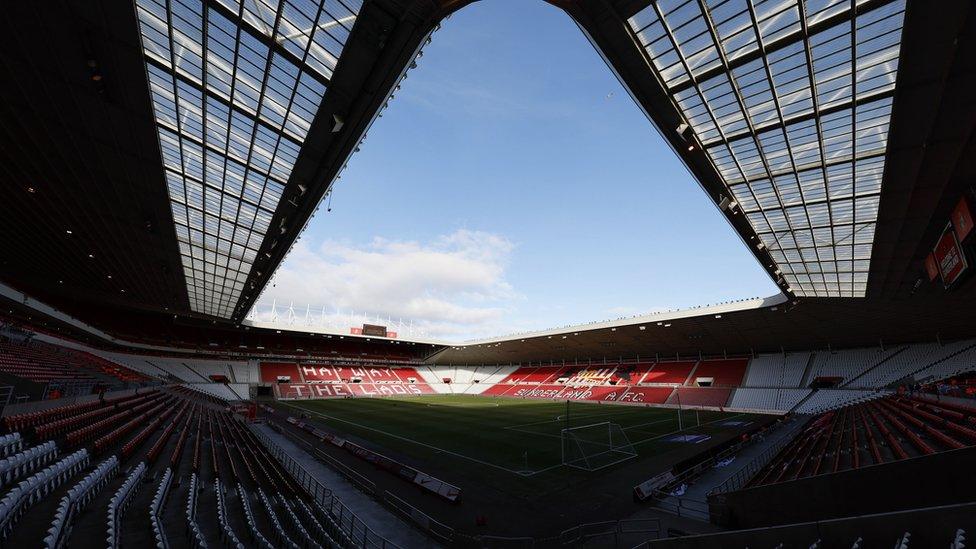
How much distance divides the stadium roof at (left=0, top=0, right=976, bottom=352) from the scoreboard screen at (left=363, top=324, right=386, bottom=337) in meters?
47.5

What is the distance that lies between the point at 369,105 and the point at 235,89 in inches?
160

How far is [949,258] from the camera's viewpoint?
16.4 meters

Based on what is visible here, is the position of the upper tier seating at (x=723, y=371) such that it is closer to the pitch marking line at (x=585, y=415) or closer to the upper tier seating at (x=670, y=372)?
the upper tier seating at (x=670, y=372)

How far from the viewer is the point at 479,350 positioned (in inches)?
3019

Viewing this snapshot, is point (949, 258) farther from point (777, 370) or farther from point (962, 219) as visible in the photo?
point (777, 370)

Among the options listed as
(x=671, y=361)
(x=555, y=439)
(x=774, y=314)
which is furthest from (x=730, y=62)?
(x=671, y=361)

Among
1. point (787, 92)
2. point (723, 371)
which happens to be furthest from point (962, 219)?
point (723, 371)

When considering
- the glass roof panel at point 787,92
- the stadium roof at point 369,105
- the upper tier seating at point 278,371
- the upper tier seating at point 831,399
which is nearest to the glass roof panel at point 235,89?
the stadium roof at point 369,105

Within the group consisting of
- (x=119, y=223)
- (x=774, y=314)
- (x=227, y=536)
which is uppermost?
(x=119, y=223)

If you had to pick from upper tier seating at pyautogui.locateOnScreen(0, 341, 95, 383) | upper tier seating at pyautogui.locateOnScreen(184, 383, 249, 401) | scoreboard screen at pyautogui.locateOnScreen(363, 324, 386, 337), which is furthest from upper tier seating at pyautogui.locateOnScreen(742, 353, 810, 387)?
upper tier seating at pyautogui.locateOnScreen(184, 383, 249, 401)

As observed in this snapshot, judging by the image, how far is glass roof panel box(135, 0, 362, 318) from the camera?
32.2 ft

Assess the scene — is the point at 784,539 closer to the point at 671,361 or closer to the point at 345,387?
the point at 671,361

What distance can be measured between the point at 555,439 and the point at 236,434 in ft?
67.8

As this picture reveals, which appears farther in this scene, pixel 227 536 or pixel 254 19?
pixel 254 19
